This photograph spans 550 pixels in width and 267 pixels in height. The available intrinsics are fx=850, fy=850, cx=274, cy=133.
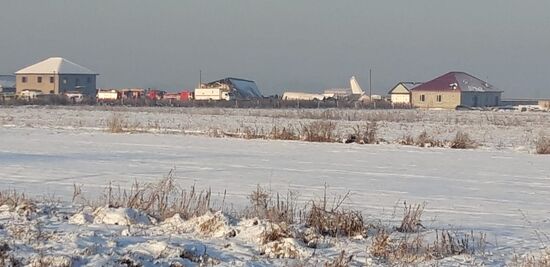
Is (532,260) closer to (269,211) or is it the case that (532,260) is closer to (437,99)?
(269,211)

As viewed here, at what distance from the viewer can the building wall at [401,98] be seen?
126875 mm

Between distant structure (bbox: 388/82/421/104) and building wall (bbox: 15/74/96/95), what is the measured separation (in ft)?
159

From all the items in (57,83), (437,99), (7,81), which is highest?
(7,81)

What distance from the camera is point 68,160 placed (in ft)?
67.7

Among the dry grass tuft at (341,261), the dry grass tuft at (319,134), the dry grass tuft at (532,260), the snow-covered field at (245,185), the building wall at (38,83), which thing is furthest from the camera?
the building wall at (38,83)

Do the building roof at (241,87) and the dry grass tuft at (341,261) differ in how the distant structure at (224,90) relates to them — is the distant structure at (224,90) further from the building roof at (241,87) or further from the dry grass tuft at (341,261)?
the dry grass tuft at (341,261)

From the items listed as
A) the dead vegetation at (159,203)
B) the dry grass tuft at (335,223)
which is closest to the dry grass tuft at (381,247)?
the dry grass tuft at (335,223)

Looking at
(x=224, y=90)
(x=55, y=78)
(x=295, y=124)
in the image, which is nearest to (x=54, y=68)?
(x=55, y=78)

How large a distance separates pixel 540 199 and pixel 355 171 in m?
5.27

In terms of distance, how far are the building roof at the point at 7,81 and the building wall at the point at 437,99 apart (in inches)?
2907

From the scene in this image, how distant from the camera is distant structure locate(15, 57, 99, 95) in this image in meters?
134

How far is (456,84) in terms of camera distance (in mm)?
118750

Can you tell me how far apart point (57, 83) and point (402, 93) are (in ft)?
176

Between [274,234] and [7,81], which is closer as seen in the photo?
[274,234]
